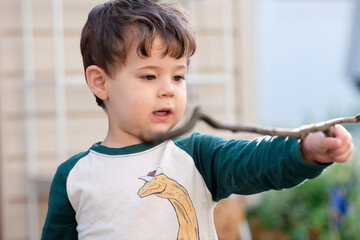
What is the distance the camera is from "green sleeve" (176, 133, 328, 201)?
1285 millimetres

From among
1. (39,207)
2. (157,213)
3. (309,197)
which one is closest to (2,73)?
(39,207)

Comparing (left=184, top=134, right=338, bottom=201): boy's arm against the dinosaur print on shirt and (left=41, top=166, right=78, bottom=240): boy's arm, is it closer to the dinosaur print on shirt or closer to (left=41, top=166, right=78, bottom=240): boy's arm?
the dinosaur print on shirt

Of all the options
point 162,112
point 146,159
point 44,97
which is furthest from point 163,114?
point 44,97

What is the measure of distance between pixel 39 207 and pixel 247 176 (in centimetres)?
316

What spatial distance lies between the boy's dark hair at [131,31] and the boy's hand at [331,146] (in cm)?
46

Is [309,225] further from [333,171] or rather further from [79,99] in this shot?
[79,99]

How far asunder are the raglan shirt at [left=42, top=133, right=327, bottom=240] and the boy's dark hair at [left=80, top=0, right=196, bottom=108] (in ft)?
0.79

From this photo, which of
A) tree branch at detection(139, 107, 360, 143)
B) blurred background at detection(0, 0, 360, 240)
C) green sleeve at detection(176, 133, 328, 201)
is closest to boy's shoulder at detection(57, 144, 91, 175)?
green sleeve at detection(176, 133, 328, 201)

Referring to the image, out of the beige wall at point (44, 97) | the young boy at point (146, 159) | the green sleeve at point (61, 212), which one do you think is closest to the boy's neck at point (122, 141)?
the young boy at point (146, 159)

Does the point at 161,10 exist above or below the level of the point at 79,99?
above

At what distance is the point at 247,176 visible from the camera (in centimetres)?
141

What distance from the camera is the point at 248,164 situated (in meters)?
1.39

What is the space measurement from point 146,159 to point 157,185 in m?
0.08

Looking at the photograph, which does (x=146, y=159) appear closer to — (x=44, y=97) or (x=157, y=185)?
(x=157, y=185)
